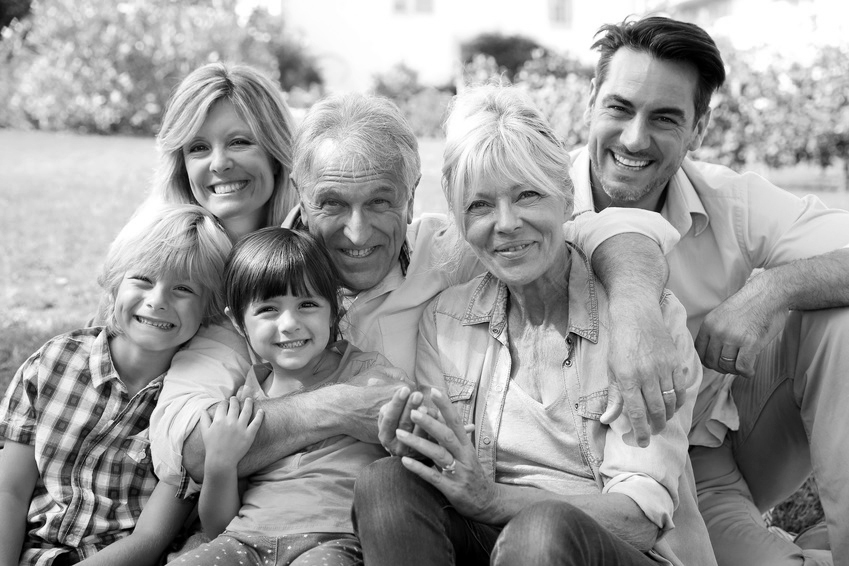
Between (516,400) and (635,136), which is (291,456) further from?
(635,136)

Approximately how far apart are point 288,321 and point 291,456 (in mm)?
423

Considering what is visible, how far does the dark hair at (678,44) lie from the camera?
3443 millimetres

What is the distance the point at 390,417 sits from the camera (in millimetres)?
2424

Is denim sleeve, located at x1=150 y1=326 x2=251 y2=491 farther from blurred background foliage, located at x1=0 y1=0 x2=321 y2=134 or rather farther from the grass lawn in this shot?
blurred background foliage, located at x1=0 y1=0 x2=321 y2=134

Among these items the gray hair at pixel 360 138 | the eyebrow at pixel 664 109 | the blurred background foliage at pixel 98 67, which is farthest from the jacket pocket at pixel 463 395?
the blurred background foliage at pixel 98 67

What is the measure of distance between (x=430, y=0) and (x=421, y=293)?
24373mm

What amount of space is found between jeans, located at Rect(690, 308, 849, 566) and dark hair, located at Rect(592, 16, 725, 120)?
0.97 m

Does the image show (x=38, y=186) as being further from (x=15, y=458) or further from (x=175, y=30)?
(x=15, y=458)

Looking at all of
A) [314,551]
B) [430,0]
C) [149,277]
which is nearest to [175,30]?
[149,277]

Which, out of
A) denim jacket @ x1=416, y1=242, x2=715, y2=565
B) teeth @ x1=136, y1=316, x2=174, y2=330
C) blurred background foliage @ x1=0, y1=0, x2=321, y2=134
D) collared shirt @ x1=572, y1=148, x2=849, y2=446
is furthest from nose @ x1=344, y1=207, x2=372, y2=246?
blurred background foliage @ x1=0, y1=0, x2=321, y2=134

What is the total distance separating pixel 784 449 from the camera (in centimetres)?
356

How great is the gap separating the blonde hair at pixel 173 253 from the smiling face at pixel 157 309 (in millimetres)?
32

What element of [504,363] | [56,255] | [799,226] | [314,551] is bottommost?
[56,255]

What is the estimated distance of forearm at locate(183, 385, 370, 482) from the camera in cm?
277
